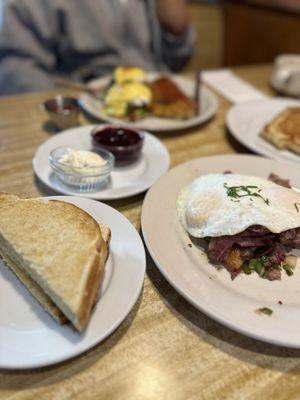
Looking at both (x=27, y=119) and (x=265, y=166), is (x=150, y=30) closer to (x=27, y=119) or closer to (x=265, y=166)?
(x=27, y=119)

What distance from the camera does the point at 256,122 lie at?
7.43 feet

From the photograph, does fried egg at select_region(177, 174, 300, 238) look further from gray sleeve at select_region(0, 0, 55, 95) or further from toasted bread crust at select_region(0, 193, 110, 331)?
gray sleeve at select_region(0, 0, 55, 95)

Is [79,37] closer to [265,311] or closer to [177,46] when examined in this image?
[177,46]

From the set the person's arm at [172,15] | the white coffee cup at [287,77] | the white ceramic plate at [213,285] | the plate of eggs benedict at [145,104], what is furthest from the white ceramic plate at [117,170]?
the person's arm at [172,15]

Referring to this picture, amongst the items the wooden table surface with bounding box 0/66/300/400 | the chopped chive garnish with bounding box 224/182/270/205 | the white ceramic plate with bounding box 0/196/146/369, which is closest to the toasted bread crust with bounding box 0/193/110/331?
the white ceramic plate with bounding box 0/196/146/369

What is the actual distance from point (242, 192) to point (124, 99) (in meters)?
1.22

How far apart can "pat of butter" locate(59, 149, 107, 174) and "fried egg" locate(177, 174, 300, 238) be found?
1.31 feet

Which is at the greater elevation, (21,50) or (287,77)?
(21,50)

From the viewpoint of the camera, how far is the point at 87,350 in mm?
930

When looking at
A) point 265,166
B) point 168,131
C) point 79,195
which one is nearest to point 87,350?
point 79,195

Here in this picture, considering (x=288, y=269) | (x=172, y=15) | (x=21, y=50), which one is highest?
(x=172, y=15)

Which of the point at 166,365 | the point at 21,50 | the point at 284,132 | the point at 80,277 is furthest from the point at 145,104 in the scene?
the point at 166,365

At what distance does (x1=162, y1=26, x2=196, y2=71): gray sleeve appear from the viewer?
3490mm

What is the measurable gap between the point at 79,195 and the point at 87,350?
0.71 metres
